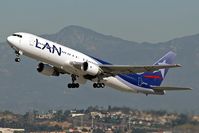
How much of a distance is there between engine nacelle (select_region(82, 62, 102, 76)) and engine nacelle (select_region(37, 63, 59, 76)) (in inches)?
171

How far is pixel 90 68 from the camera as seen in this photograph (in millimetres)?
62188

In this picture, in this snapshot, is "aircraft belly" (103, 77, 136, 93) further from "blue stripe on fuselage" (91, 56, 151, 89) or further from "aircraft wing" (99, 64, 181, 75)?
"aircraft wing" (99, 64, 181, 75)

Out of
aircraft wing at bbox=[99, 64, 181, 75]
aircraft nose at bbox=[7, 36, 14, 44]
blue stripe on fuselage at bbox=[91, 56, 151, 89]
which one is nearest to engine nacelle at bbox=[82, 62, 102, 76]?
aircraft wing at bbox=[99, 64, 181, 75]

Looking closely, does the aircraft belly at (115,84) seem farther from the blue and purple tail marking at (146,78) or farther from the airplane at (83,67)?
the blue and purple tail marking at (146,78)

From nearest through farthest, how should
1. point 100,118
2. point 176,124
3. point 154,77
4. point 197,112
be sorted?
point 176,124 < point 197,112 < point 154,77 < point 100,118

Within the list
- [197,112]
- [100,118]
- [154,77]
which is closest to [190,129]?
[197,112]

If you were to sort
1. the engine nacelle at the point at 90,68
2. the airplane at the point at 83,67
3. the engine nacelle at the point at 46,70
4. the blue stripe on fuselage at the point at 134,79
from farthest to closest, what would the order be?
the blue stripe on fuselage at the point at 134,79, the engine nacelle at the point at 46,70, the engine nacelle at the point at 90,68, the airplane at the point at 83,67

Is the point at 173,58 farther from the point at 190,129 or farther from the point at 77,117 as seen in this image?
the point at 77,117

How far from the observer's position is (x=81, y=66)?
2415 inches

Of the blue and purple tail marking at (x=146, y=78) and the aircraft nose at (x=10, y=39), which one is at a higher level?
the aircraft nose at (x=10, y=39)

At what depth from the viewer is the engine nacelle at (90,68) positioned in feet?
202

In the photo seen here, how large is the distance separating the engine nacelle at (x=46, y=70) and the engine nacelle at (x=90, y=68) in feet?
14.3

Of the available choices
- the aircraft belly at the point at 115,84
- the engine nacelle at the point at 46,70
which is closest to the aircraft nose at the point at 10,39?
the engine nacelle at the point at 46,70

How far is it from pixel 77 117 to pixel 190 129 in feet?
181
